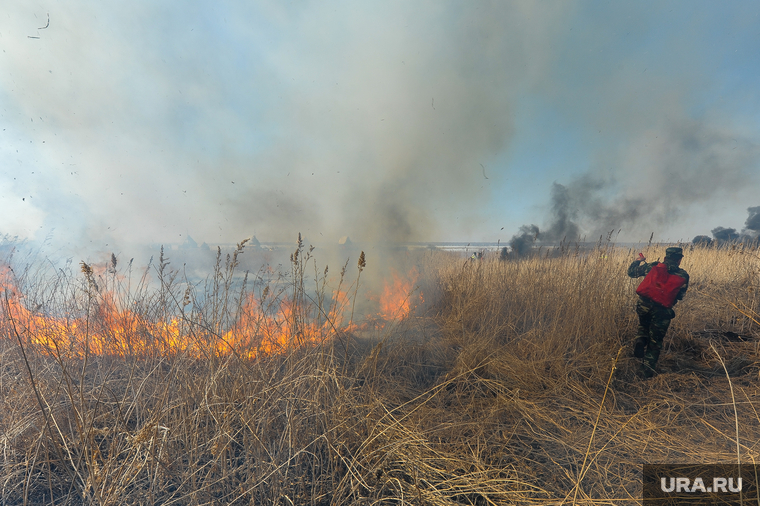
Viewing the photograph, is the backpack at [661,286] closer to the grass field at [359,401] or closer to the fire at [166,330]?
Result: the grass field at [359,401]

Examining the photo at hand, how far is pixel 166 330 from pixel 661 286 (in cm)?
643

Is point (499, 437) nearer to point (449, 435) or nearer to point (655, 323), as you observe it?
point (449, 435)

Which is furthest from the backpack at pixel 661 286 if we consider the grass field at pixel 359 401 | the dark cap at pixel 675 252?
the grass field at pixel 359 401

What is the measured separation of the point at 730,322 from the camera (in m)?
5.49

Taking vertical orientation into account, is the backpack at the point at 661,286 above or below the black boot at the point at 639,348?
above

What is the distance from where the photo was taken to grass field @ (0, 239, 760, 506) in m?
1.84

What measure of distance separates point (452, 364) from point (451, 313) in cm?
190

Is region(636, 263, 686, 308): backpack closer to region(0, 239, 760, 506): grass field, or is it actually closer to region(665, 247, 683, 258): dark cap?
region(665, 247, 683, 258): dark cap

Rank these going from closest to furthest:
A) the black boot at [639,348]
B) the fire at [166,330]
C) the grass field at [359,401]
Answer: the grass field at [359,401] → the fire at [166,330] → the black boot at [639,348]

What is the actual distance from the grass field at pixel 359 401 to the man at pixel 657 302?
0.29 m

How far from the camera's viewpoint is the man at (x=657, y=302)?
408 centimetres

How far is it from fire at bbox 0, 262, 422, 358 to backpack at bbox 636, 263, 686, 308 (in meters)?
3.64

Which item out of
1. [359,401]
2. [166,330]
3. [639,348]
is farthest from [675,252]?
[166,330]

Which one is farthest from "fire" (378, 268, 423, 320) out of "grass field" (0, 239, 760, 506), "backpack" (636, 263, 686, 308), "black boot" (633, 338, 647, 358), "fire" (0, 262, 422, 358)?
"backpack" (636, 263, 686, 308)
